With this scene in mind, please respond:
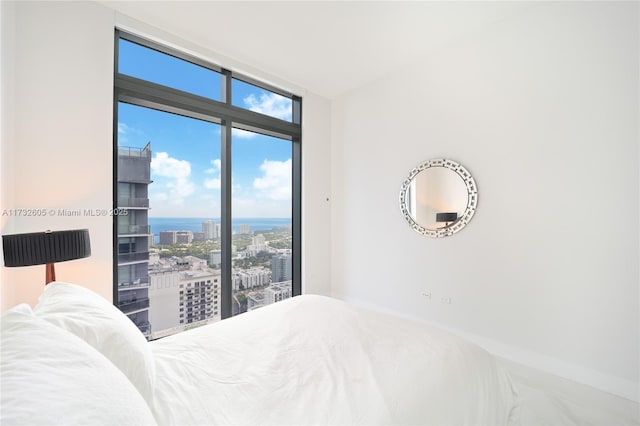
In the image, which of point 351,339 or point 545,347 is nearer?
point 351,339

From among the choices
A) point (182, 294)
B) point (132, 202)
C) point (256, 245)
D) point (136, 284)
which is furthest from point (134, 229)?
point (256, 245)

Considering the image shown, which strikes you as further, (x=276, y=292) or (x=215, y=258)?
(x=276, y=292)

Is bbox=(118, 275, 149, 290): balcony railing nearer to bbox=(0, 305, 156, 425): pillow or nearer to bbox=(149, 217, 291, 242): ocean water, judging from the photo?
bbox=(149, 217, 291, 242): ocean water

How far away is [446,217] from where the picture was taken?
2.78 m

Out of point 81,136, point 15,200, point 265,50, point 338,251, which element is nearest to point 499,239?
point 338,251

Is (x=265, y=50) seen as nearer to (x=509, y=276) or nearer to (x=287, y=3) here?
(x=287, y=3)

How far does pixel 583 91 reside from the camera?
→ 6.72 ft

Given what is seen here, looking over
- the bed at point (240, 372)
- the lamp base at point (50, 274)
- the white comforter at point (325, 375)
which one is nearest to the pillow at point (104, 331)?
the bed at point (240, 372)

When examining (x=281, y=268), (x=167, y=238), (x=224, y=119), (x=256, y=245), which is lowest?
(x=281, y=268)

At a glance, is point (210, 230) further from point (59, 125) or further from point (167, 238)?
point (59, 125)

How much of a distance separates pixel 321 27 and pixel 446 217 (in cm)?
218

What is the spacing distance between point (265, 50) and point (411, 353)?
9.82 ft

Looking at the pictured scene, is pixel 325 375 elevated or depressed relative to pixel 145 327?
elevated

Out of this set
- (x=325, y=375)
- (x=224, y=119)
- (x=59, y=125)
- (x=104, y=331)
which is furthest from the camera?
(x=224, y=119)
